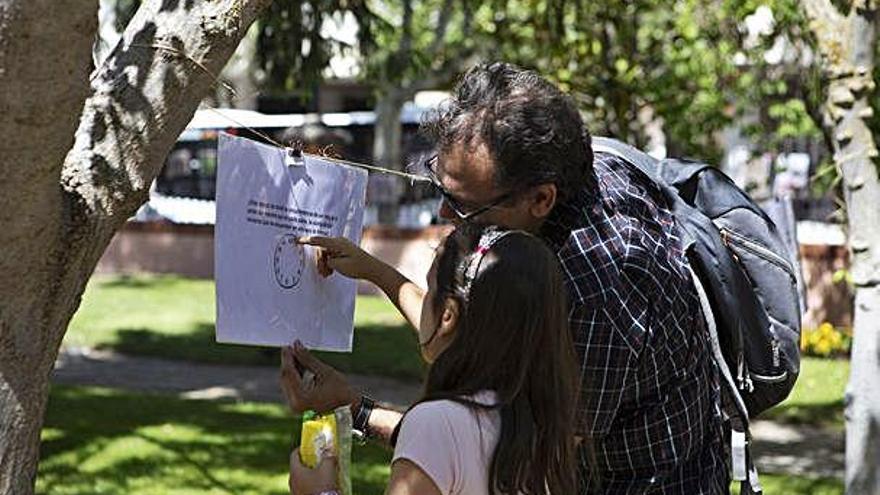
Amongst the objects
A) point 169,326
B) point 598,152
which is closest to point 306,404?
point 598,152

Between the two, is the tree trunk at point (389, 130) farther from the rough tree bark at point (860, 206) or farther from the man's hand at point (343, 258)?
the man's hand at point (343, 258)

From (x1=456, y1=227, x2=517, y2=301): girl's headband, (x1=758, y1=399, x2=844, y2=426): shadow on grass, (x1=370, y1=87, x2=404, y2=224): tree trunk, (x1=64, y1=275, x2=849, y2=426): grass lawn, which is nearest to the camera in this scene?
(x1=456, y1=227, x2=517, y2=301): girl's headband

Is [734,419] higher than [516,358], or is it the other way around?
[516,358]

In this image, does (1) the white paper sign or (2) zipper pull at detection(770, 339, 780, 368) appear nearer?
(1) the white paper sign

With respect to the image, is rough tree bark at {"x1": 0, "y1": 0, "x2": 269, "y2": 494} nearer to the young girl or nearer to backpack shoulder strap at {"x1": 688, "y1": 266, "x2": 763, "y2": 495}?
the young girl

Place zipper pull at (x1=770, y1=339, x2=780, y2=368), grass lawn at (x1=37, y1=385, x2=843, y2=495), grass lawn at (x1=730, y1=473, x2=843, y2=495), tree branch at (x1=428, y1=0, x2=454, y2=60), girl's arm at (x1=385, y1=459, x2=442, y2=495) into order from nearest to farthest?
girl's arm at (x1=385, y1=459, x2=442, y2=495), zipper pull at (x1=770, y1=339, x2=780, y2=368), grass lawn at (x1=37, y1=385, x2=843, y2=495), grass lawn at (x1=730, y1=473, x2=843, y2=495), tree branch at (x1=428, y1=0, x2=454, y2=60)

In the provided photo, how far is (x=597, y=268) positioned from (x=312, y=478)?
2.13 feet

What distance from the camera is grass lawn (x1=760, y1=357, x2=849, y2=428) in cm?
1081

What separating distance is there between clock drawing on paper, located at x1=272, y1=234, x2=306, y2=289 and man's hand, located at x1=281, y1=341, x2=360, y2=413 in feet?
0.83

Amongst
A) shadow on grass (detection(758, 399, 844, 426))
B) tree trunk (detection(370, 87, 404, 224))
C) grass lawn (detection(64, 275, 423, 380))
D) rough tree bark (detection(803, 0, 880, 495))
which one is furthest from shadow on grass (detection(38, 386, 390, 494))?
tree trunk (detection(370, 87, 404, 224))

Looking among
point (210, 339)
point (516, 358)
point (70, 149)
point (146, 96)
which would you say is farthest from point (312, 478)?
point (210, 339)

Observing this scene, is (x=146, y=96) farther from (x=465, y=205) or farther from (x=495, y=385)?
(x=495, y=385)

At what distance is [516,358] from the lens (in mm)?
2631

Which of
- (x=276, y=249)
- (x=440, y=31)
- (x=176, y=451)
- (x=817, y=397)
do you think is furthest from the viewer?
(x=440, y=31)
